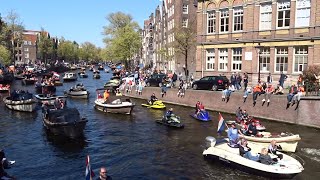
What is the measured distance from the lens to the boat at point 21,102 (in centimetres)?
3631

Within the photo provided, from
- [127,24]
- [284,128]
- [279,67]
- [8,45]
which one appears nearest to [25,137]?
[284,128]

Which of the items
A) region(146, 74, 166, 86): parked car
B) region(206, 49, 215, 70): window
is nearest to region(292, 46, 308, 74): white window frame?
region(206, 49, 215, 70): window

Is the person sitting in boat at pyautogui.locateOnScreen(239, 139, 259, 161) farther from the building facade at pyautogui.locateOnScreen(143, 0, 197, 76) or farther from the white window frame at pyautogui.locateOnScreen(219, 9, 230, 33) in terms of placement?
the building facade at pyautogui.locateOnScreen(143, 0, 197, 76)

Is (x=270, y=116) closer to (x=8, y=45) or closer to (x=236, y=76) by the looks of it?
(x=236, y=76)

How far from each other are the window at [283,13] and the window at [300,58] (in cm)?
269

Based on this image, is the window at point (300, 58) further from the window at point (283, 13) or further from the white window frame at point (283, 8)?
the window at point (283, 13)

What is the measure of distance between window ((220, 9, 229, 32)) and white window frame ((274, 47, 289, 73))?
7007mm

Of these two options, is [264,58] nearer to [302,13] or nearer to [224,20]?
[302,13]

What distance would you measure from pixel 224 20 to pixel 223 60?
14.8 feet

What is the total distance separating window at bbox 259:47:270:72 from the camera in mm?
38406

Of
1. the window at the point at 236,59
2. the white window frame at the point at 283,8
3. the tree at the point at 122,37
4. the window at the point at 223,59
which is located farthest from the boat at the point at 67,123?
the tree at the point at 122,37

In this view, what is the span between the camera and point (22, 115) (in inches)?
1380

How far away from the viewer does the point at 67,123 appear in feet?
80.9

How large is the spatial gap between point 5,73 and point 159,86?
39975mm
